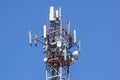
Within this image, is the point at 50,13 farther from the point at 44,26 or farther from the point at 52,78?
the point at 52,78

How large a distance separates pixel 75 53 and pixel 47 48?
3.53 metres

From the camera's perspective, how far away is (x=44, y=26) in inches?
3807

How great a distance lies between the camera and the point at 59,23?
97875mm

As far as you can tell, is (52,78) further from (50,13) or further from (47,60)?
(50,13)

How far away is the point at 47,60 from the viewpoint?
95.8 meters

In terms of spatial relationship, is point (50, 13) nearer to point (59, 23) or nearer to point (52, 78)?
point (59, 23)

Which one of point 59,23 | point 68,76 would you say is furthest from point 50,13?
point 68,76

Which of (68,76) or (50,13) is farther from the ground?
(50,13)

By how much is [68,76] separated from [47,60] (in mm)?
3146

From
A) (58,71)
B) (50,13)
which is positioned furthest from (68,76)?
(50,13)

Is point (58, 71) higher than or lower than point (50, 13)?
lower

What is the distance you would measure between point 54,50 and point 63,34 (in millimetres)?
2305

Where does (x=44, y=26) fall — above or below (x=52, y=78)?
above

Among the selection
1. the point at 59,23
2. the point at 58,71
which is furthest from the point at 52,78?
the point at 59,23
